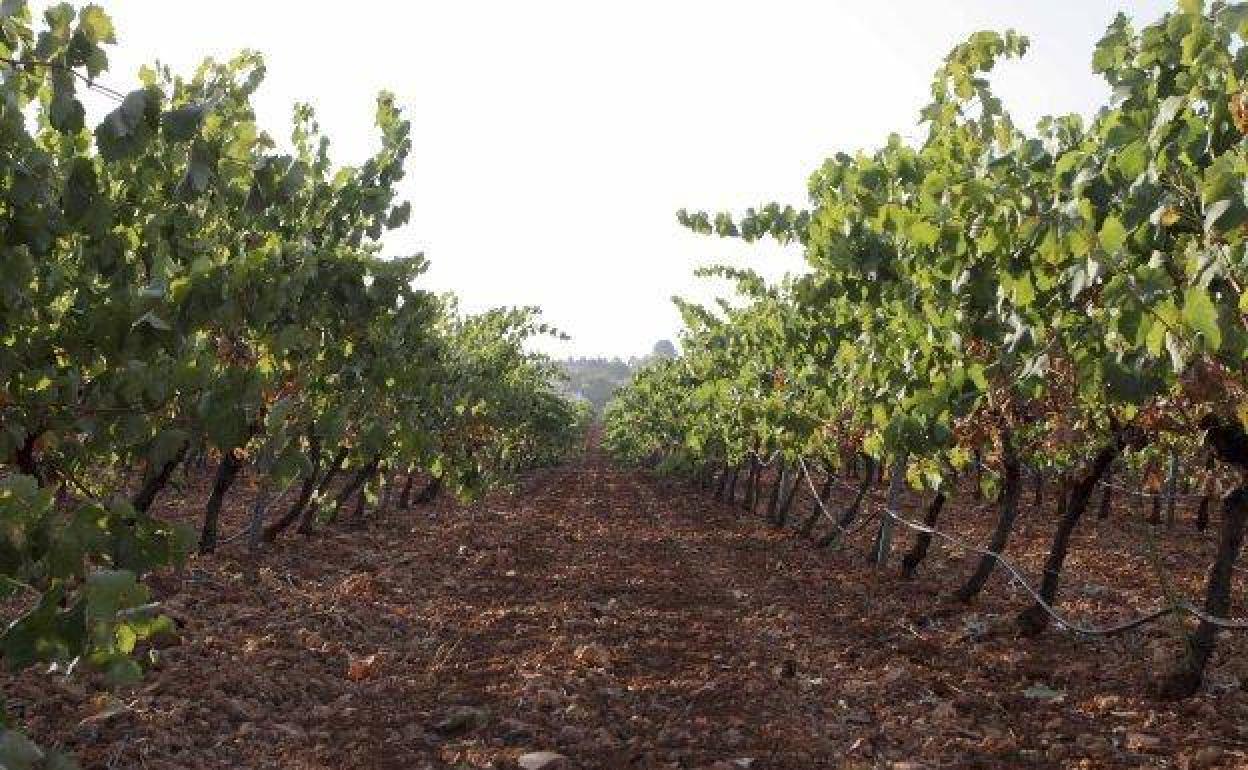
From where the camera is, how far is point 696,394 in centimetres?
1550

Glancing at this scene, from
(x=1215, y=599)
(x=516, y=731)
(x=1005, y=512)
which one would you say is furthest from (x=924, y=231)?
(x=1005, y=512)

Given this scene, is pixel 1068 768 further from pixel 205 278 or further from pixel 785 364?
pixel 785 364

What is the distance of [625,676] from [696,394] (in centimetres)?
724

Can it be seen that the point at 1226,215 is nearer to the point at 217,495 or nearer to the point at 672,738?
the point at 672,738

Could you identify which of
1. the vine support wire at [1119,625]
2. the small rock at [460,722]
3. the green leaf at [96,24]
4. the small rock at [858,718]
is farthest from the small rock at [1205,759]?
the green leaf at [96,24]

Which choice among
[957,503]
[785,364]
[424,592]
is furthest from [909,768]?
[957,503]

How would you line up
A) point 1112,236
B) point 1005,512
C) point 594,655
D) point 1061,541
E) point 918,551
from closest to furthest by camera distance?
point 1112,236
point 594,655
point 1061,541
point 1005,512
point 918,551

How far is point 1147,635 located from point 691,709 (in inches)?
234

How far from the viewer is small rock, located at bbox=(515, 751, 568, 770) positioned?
6.30 metres

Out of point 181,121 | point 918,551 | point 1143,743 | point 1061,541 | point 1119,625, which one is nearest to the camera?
point 181,121

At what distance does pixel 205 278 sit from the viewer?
2963 millimetres

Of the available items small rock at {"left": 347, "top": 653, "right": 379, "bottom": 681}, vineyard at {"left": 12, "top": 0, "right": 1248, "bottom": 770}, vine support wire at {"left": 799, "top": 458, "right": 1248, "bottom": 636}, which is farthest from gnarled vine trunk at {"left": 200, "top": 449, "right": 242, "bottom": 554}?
vine support wire at {"left": 799, "top": 458, "right": 1248, "bottom": 636}

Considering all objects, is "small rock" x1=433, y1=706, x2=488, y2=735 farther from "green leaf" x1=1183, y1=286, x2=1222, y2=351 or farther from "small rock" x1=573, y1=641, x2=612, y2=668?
"green leaf" x1=1183, y1=286, x2=1222, y2=351

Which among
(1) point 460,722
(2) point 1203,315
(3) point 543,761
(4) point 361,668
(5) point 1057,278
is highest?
(5) point 1057,278
